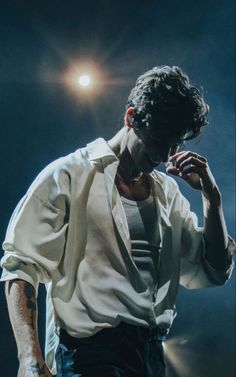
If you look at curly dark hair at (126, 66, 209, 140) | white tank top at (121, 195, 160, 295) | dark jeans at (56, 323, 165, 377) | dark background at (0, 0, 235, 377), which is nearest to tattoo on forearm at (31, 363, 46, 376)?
dark jeans at (56, 323, 165, 377)

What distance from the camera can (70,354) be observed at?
43.6 inches

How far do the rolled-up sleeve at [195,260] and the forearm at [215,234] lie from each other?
0.02 meters

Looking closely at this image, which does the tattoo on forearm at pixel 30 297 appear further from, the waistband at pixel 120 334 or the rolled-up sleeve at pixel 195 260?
the rolled-up sleeve at pixel 195 260

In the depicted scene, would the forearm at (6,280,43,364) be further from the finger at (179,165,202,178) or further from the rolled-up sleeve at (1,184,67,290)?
the finger at (179,165,202,178)

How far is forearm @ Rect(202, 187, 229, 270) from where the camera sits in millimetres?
1436

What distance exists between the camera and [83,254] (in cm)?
121

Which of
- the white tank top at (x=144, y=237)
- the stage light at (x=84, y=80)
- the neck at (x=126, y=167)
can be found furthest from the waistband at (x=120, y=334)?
the stage light at (x=84, y=80)

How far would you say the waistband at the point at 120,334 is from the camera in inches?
43.9

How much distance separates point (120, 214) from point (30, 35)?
89.1 inches

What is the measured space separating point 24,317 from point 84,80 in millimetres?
2599

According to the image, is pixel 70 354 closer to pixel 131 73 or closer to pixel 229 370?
pixel 131 73

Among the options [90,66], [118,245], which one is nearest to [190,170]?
[118,245]

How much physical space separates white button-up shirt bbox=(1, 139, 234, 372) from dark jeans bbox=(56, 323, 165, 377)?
0.03 meters

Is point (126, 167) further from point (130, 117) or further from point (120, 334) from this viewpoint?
point (120, 334)
